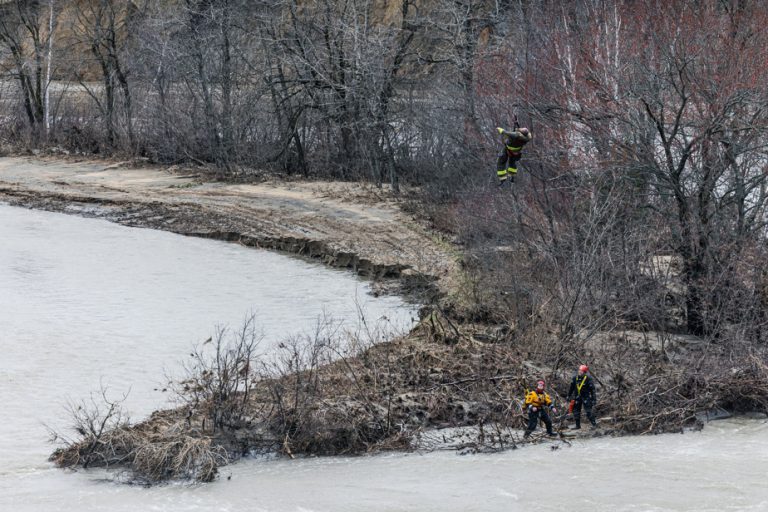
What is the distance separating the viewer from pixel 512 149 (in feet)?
59.7

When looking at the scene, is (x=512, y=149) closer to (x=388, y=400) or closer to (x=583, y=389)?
(x=583, y=389)

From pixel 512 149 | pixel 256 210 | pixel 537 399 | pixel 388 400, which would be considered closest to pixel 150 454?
pixel 388 400

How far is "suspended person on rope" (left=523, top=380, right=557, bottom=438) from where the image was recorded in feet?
49.1

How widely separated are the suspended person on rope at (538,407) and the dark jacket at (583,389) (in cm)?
35

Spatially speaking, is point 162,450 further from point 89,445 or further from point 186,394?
point 186,394

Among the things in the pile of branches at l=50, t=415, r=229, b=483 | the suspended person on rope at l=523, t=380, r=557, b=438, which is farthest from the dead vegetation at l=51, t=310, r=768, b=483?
the suspended person on rope at l=523, t=380, r=557, b=438

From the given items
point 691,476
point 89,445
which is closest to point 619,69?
point 691,476

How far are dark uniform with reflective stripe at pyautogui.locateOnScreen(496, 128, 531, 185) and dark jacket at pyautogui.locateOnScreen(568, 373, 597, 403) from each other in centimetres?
420

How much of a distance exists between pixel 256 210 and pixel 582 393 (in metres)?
15.1

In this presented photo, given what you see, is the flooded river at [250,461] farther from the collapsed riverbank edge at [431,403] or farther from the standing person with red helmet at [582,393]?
the standing person with red helmet at [582,393]

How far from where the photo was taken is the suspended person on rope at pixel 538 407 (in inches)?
589

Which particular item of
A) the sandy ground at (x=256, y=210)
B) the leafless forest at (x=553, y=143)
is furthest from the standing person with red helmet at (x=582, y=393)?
the sandy ground at (x=256, y=210)

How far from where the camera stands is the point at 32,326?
20.0m

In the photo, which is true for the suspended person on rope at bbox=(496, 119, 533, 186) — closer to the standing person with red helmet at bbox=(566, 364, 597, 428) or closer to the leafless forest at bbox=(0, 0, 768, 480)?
the leafless forest at bbox=(0, 0, 768, 480)
